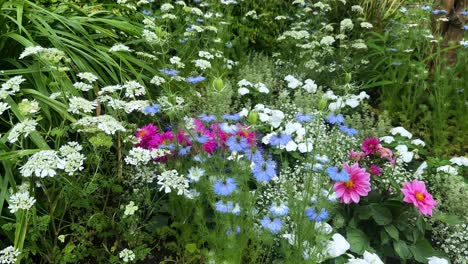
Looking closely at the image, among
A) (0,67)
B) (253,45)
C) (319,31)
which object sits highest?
(0,67)

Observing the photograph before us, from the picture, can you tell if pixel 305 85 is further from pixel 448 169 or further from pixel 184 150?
pixel 184 150

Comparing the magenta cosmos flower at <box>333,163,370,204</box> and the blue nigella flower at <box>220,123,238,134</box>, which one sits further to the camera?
the magenta cosmos flower at <box>333,163,370,204</box>

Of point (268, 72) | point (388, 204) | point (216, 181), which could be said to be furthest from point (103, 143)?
point (268, 72)

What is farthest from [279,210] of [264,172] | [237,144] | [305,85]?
[305,85]

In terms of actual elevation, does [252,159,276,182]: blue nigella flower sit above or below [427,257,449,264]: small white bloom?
above

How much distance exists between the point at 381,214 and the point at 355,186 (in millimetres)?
208

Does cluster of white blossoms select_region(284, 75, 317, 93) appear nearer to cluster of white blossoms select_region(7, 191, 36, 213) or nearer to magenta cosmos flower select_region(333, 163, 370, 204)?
magenta cosmos flower select_region(333, 163, 370, 204)

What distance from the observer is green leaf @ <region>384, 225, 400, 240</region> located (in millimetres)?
2033

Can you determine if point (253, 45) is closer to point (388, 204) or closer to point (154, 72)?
point (154, 72)

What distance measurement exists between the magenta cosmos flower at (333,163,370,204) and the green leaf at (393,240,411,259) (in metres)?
0.28

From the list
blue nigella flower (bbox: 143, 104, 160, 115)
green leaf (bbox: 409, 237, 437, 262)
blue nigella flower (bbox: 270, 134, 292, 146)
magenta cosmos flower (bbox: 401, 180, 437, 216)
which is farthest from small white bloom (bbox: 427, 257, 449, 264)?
blue nigella flower (bbox: 143, 104, 160, 115)

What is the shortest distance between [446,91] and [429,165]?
975mm

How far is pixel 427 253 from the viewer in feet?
6.82

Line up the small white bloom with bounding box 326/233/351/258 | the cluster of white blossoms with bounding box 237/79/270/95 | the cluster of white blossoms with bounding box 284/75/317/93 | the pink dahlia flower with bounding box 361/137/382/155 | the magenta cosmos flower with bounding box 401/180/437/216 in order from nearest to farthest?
the small white bloom with bounding box 326/233/351/258, the magenta cosmos flower with bounding box 401/180/437/216, the pink dahlia flower with bounding box 361/137/382/155, the cluster of white blossoms with bounding box 237/79/270/95, the cluster of white blossoms with bounding box 284/75/317/93
